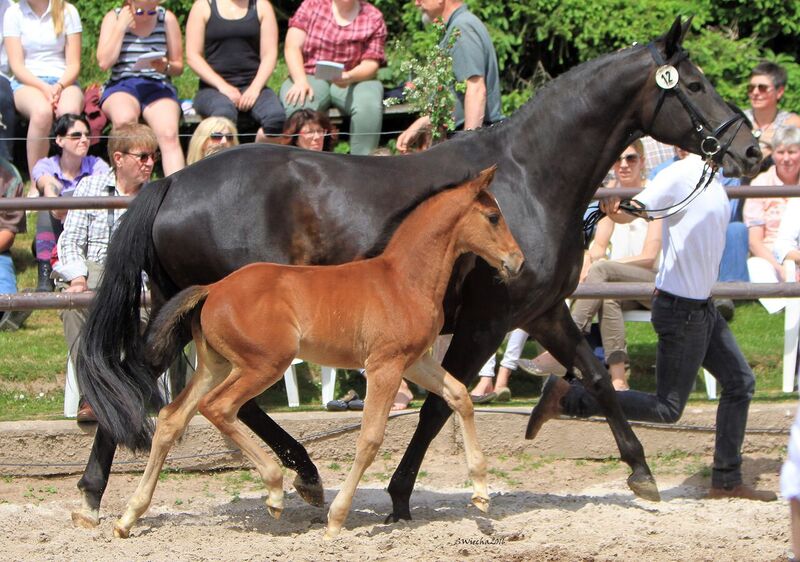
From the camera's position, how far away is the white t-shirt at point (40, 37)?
8.62 metres

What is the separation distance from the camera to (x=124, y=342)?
5.33 meters

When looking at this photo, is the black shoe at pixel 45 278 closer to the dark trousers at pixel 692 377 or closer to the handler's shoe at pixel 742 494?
the dark trousers at pixel 692 377

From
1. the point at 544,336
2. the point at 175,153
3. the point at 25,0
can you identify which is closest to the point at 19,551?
the point at 544,336

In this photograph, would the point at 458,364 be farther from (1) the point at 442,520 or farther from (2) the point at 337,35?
(2) the point at 337,35

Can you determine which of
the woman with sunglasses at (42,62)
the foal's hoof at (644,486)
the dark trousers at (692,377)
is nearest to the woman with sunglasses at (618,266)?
the dark trousers at (692,377)

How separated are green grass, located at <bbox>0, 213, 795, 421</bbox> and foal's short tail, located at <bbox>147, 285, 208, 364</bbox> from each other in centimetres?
197

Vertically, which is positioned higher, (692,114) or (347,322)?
(692,114)

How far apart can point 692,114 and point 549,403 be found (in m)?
1.56

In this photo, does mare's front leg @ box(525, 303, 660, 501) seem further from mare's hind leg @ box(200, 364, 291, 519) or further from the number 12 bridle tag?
mare's hind leg @ box(200, 364, 291, 519)

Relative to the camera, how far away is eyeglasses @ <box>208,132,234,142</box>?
7219 mm

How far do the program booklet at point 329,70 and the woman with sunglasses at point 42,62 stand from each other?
1729mm

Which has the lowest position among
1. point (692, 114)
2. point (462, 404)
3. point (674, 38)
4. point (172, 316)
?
point (462, 404)
